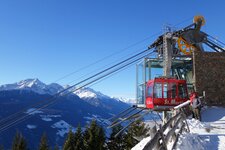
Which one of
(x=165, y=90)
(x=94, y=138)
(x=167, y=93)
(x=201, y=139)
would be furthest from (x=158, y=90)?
(x=94, y=138)

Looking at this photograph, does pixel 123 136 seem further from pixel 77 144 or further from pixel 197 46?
pixel 197 46

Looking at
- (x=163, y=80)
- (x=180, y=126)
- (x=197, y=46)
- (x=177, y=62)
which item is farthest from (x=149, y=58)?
(x=180, y=126)

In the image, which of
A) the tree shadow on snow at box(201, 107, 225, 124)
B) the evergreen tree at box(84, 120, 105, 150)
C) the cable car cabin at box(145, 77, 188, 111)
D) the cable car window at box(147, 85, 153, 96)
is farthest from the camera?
the evergreen tree at box(84, 120, 105, 150)

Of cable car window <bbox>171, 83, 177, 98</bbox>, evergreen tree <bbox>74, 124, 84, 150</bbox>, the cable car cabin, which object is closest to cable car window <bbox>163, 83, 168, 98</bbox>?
the cable car cabin

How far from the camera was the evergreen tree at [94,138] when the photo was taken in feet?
198

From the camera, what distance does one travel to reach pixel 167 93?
26781 mm

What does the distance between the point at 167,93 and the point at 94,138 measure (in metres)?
36.4

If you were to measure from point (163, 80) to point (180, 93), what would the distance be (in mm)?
1847

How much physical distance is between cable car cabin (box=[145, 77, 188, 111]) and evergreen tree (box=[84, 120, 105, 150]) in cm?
3549

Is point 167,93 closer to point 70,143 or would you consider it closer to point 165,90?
point 165,90

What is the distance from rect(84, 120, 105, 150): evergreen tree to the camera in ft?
198

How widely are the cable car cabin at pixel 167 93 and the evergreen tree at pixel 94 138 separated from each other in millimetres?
35493

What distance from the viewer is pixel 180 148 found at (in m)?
11.3

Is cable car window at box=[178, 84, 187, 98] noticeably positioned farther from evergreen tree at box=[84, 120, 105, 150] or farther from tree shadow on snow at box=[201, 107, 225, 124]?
evergreen tree at box=[84, 120, 105, 150]
